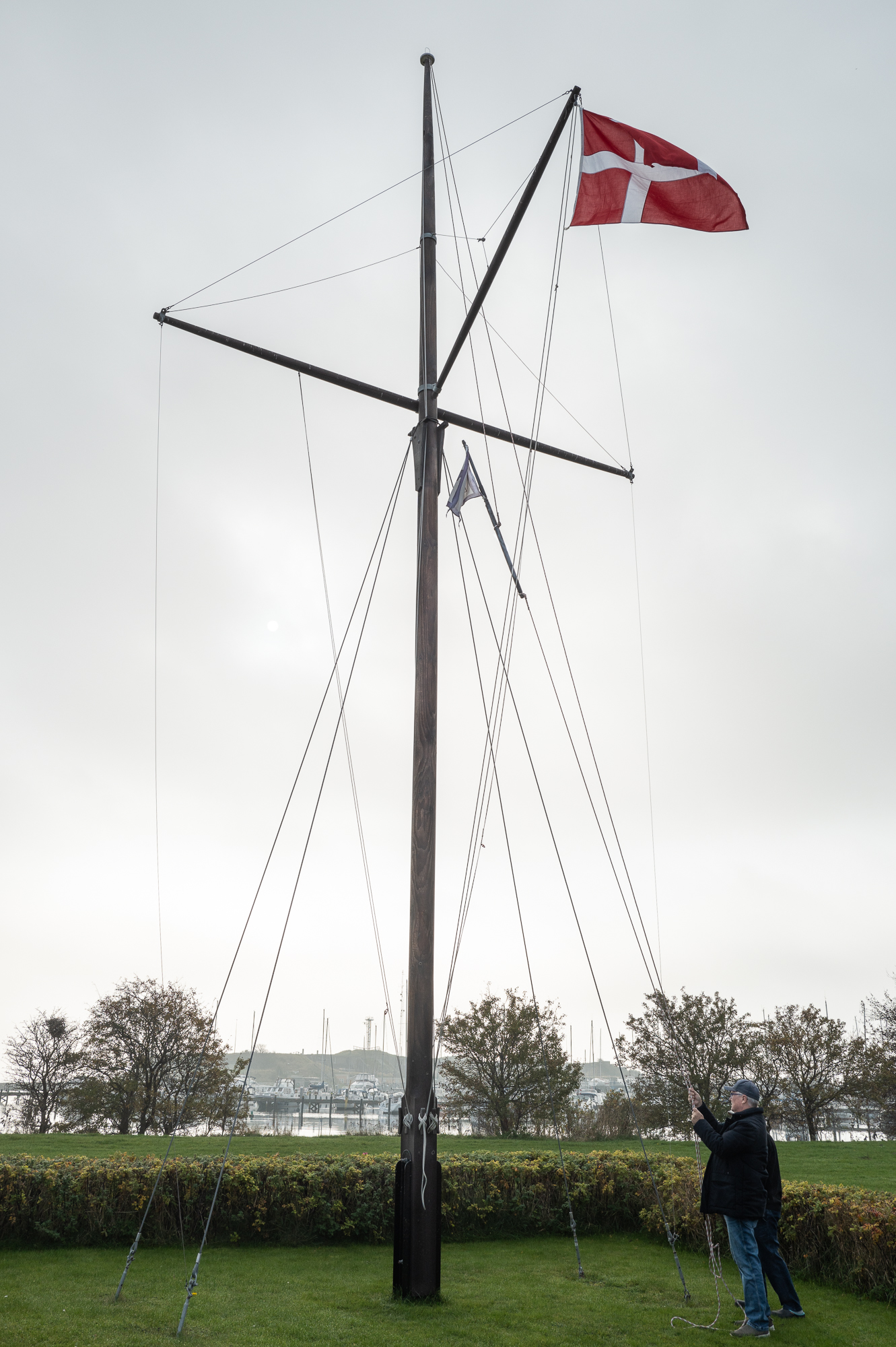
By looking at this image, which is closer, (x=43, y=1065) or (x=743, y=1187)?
(x=743, y=1187)

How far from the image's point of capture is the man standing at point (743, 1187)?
5988 millimetres

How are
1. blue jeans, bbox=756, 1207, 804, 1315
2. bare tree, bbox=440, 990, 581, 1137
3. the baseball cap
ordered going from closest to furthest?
the baseball cap
blue jeans, bbox=756, 1207, 804, 1315
bare tree, bbox=440, 990, 581, 1137

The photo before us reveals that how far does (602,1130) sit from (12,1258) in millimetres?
17717

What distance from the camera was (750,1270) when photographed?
19.6ft

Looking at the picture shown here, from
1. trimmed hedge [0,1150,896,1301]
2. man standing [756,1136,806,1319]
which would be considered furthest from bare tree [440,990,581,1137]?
man standing [756,1136,806,1319]

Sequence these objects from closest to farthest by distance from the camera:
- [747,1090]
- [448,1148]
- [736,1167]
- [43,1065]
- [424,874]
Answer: [736,1167], [747,1090], [424,874], [448,1148], [43,1065]

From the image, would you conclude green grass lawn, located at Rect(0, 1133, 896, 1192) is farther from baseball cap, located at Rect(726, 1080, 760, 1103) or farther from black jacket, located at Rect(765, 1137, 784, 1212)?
baseball cap, located at Rect(726, 1080, 760, 1103)

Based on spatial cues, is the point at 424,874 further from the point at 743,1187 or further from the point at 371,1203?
the point at 371,1203

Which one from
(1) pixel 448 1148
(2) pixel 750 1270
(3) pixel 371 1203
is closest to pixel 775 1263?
(2) pixel 750 1270

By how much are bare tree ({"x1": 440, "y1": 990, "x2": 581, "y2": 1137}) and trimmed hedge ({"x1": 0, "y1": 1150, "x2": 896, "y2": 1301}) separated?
12.7 metres

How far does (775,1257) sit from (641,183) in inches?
374

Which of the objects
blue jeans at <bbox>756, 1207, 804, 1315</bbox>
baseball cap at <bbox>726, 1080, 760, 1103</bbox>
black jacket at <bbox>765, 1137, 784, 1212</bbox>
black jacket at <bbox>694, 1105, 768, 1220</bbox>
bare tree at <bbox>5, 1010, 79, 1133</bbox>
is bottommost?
bare tree at <bbox>5, 1010, 79, 1133</bbox>

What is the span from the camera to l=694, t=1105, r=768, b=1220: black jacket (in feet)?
19.7

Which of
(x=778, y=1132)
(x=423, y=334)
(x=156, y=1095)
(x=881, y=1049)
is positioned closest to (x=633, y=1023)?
(x=881, y=1049)
